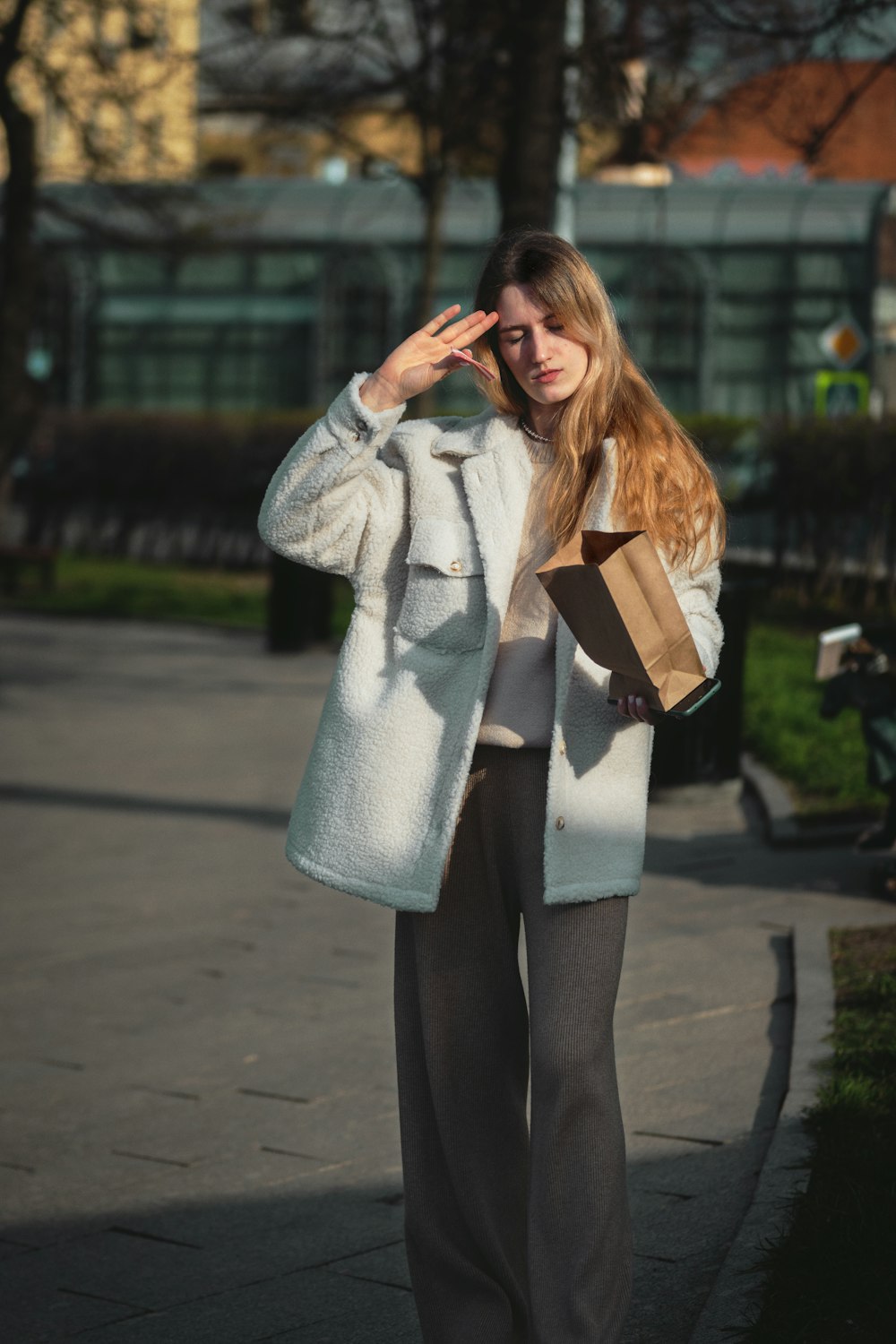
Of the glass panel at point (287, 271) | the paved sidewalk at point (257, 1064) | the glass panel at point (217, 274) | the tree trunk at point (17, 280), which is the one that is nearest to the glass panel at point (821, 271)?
the glass panel at point (287, 271)

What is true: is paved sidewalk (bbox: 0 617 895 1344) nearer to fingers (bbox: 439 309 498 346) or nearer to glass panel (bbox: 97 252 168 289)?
fingers (bbox: 439 309 498 346)

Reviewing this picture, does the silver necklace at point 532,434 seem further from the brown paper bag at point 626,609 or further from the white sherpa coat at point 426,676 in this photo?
the brown paper bag at point 626,609

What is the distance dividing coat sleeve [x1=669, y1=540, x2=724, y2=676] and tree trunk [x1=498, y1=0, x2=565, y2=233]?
6.95 metres

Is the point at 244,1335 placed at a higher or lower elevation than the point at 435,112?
lower

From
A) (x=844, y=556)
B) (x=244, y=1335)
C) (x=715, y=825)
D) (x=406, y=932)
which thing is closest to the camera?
(x=406, y=932)

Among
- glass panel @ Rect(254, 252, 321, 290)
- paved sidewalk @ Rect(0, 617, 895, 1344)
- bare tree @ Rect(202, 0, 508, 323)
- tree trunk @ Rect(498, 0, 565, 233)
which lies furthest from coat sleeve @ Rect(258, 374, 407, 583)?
glass panel @ Rect(254, 252, 321, 290)

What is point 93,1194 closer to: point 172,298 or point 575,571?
point 575,571

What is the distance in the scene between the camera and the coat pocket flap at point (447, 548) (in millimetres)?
3057

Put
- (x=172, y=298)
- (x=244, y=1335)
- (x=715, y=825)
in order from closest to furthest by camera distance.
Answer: (x=244, y=1335), (x=715, y=825), (x=172, y=298)

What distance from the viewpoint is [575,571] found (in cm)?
279

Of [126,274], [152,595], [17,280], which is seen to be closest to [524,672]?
[17,280]

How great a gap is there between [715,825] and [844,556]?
22.5 ft

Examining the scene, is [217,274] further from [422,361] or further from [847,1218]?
[422,361]

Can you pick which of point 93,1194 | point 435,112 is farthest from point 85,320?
point 93,1194
